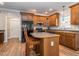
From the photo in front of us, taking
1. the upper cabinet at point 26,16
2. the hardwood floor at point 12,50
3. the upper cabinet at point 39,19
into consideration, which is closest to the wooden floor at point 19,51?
the hardwood floor at point 12,50

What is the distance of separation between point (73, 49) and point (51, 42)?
1899 mm

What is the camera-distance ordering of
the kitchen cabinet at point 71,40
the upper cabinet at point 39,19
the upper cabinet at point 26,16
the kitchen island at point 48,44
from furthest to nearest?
the upper cabinet at point 39,19 < the upper cabinet at point 26,16 < the kitchen cabinet at point 71,40 < the kitchen island at point 48,44

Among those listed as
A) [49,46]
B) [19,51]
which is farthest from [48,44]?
[19,51]

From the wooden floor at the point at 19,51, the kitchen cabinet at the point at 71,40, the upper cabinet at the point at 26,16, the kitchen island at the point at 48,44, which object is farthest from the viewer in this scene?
the upper cabinet at the point at 26,16

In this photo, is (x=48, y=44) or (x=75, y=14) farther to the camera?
(x=75, y=14)

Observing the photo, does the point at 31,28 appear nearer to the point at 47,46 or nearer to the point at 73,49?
the point at 73,49

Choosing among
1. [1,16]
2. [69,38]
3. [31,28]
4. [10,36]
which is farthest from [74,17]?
[10,36]

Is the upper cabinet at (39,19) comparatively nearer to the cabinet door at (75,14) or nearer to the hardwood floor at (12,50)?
the hardwood floor at (12,50)

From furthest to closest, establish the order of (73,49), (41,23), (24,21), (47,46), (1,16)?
(41,23) → (24,21) → (1,16) → (73,49) → (47,46)

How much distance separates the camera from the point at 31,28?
23.9ft

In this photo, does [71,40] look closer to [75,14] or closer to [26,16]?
[75,14]

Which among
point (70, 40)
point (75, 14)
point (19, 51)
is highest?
point (75, 14)

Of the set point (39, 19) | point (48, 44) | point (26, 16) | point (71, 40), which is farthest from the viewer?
point (39, 19)

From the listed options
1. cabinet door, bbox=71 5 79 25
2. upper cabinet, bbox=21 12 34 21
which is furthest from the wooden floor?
upper cabinet, bbox=21 12 34 21
